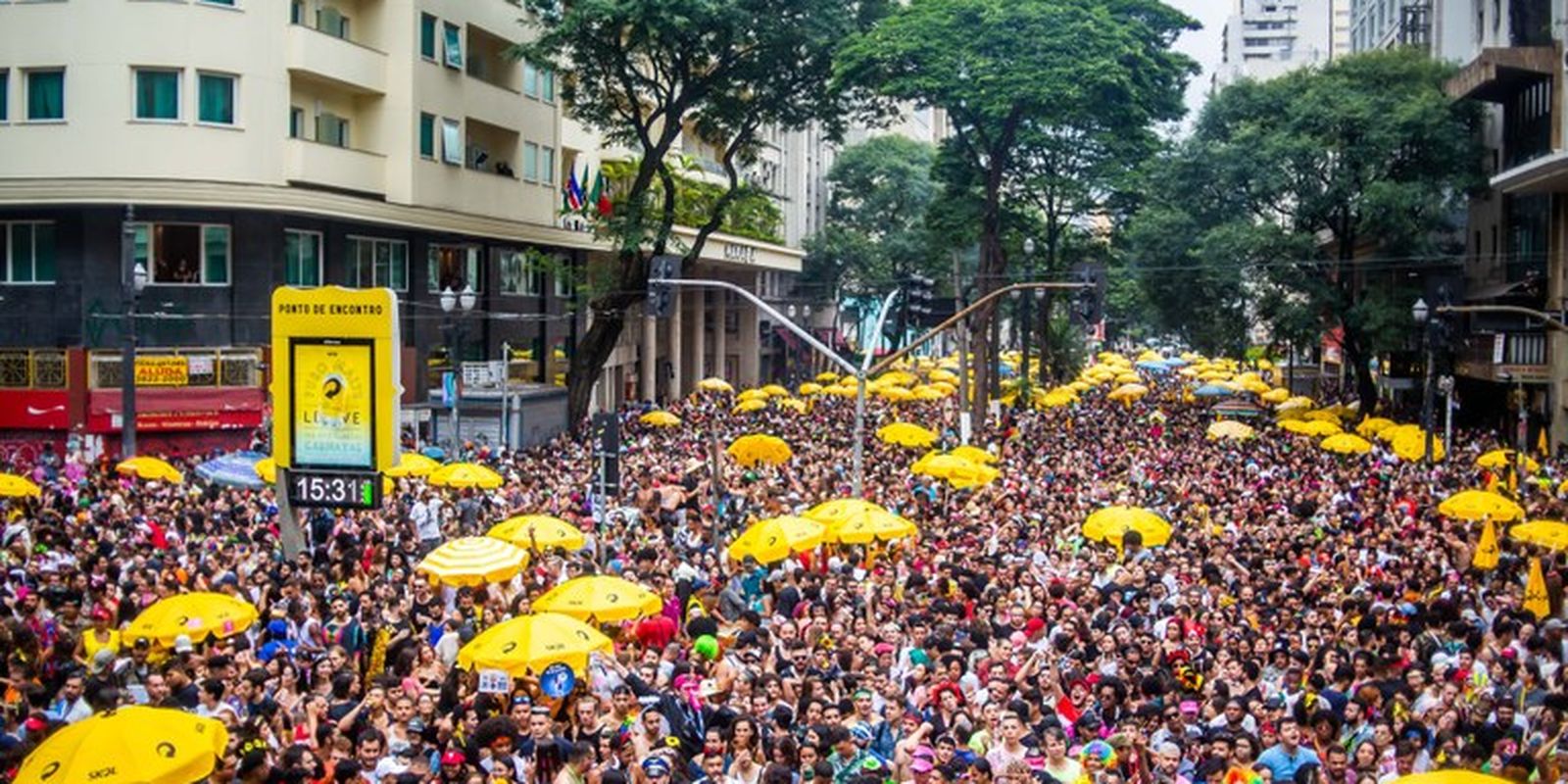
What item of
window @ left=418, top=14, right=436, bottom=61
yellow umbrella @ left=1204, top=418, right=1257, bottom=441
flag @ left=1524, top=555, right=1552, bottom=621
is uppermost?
window @ left=418, top=14, right=436, bottom=61

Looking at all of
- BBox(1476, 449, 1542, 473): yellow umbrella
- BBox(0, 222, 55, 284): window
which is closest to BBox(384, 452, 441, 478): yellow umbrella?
BBox(0, 222, 55, 284): window

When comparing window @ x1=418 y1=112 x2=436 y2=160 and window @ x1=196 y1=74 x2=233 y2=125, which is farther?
window @ x1=418 y1=112 x2=436 y2=160

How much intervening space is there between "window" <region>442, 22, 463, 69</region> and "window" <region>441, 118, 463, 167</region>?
1.48 metres

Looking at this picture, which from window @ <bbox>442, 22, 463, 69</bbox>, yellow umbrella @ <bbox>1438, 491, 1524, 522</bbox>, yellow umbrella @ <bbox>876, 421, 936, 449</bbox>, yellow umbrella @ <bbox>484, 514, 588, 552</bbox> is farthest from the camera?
window @ <bbox>442, 22, 463, 69</bbox>

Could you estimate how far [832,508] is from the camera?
21547 millimetres

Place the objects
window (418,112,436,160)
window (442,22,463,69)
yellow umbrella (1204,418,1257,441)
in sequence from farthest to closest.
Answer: window (442,22,463,69), window (418,112,436,160), yellow umbrella (1204,418,1257,441)

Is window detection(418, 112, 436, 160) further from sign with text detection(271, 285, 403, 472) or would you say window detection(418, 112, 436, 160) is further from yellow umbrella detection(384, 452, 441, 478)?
sign with text detection(271, 285, 403, 472)

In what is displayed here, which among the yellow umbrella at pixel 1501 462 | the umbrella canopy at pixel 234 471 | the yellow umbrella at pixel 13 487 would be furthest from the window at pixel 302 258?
the yellow umbrella at pixel 1501 462

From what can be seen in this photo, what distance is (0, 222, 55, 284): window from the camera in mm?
39062

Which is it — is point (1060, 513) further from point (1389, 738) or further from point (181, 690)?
point (181, 690)

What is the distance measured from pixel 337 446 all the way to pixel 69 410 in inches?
811

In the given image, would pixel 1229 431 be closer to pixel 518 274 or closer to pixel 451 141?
pixel 451 141

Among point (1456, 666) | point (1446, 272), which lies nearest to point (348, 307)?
point (1456, 666)

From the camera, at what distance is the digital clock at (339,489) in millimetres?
19156
